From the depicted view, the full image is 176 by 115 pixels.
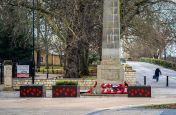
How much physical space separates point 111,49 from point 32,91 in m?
5.23

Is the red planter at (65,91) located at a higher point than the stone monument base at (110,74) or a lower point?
lower

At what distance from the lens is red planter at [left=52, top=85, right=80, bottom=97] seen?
27.6m

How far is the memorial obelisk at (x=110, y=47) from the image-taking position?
95.0 ft

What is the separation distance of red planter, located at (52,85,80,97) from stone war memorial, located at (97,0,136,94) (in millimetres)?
1979

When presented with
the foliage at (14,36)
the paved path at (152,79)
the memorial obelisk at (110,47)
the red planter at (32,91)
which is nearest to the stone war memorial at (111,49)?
the memorial obelisk at (110,47)

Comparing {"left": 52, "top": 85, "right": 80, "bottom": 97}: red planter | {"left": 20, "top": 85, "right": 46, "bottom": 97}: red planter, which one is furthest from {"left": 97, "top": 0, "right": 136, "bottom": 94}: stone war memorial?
{"left": 20, "top": 85, "right": 46, "bottom": 97}: red planter

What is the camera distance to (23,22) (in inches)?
1583

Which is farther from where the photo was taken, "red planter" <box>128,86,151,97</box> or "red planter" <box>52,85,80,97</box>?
"red planter" <box>52,85,80,97</box>

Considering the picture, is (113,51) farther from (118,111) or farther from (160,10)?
(160,10)

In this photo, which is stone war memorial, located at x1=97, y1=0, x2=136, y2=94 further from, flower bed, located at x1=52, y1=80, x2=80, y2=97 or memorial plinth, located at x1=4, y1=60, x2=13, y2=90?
memorial plinth, located at x1=4, y1=60, x2=13, y2=90

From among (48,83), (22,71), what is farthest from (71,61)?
(22,71)

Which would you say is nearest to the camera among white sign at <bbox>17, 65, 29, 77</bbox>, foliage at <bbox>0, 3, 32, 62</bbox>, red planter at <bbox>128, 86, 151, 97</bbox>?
red planter at <bbox>128, 86, 151, 97</bbox>

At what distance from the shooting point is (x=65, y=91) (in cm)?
2777

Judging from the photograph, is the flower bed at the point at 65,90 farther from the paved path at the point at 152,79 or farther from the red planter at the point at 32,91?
the paved path at the point at 152,79
